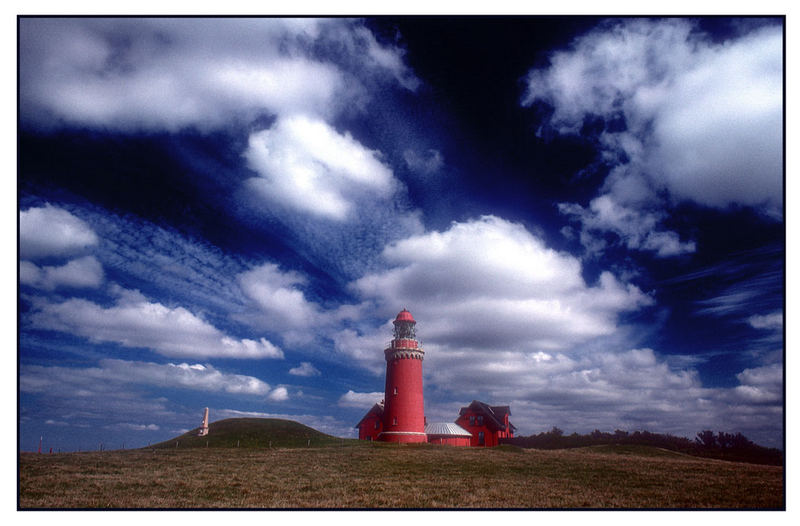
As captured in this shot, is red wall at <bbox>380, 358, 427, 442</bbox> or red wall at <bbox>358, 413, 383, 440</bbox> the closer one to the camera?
red wall at <bbox>380, 358, 427, 442</bbox>

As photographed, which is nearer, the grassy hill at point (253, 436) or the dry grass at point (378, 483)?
the dry grass at point (378, 483)

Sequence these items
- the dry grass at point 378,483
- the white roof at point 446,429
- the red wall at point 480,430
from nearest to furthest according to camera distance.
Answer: the dry grass at point 378,483 → the white roof at point 446,429 → the red wall at point 480,430

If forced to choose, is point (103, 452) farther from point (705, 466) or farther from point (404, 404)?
point (705, 466)

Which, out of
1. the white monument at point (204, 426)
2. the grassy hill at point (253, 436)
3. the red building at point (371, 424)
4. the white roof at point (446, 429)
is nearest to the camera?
the grassy hill at point (253, 436)

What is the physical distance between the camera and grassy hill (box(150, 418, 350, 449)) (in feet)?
129

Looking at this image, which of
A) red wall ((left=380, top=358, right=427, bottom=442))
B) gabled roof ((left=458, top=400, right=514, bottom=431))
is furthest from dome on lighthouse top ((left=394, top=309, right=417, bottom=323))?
gabled roof ((left=458, top=400, right=514, bottom=431))

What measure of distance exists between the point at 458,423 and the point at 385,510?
46.1 m

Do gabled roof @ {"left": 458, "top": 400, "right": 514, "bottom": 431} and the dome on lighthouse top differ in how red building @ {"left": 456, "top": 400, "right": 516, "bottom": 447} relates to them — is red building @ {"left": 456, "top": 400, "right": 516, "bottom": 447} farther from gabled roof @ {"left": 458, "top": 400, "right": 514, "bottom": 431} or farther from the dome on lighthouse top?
the dome on lighthouse top

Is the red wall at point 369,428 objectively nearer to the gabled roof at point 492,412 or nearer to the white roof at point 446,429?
the white roof at point 446,429

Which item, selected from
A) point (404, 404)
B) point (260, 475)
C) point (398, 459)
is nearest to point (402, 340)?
point (404, 404)

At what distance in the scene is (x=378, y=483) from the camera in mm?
21234

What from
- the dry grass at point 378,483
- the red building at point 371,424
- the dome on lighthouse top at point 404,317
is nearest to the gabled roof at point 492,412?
the red building at point 371,424

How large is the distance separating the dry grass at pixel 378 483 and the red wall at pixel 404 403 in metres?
15.5

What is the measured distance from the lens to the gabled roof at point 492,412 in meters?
59.1
